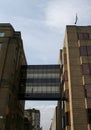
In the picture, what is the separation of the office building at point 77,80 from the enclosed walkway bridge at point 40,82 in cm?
748

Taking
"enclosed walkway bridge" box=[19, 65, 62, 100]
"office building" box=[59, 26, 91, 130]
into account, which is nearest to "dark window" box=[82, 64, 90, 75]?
"office building" box=[59, 26, 91, 130]

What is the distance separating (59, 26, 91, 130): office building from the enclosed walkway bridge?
7483 millimetres

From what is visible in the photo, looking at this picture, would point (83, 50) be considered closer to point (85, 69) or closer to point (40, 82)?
point (85, 69)

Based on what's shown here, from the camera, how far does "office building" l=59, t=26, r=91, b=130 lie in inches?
1331

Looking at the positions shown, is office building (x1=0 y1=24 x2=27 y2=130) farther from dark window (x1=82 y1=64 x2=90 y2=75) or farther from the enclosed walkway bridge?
dark window (x1=82 y1=64 x2=90 y2=75)

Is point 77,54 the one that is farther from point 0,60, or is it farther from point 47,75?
point 0,60

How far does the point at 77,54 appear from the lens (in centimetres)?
4128

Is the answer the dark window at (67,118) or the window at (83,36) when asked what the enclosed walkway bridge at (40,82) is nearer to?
the dark window at (67,118)

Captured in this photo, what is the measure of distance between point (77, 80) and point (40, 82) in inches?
563

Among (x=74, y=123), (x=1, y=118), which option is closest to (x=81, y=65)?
(x=74, y=123)

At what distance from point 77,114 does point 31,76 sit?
805 inches

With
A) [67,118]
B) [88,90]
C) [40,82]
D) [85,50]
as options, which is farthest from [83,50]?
[67,118]

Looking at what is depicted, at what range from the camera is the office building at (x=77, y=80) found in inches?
1331

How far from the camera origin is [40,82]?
4962 centimetres
